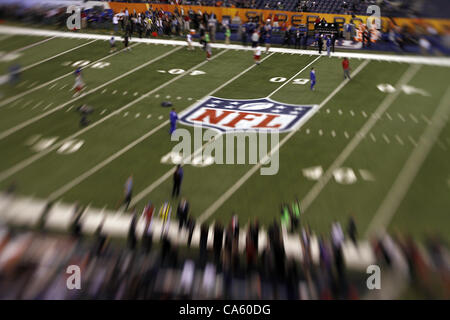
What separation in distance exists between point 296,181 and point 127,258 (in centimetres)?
820

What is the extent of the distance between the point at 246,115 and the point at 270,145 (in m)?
3.87

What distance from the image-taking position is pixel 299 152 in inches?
827

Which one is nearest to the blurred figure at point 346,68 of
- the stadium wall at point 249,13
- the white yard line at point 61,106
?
the stadium wall at point 249,13

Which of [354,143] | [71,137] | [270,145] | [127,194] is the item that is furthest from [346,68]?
[127,194]

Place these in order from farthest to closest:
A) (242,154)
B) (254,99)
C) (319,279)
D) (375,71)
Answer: (375,71), (254,99), (242,154), (319,279)

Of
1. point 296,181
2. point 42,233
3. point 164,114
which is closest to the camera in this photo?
point 42,233

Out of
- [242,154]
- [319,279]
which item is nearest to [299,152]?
[242,154]

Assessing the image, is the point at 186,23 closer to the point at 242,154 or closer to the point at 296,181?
the point at 242,154

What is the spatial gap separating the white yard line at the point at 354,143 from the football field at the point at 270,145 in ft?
0.24

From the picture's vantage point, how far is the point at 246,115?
25.2m

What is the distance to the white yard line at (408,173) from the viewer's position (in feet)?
52.9

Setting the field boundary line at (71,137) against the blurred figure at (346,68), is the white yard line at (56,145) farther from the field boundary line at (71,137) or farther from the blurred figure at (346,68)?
the blurred figure at (346,68)

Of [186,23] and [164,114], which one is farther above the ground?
[186,23]

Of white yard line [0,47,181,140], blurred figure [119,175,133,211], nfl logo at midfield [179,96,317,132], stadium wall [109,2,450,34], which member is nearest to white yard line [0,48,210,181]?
nfl logo at midfield [179,96,317,132]
